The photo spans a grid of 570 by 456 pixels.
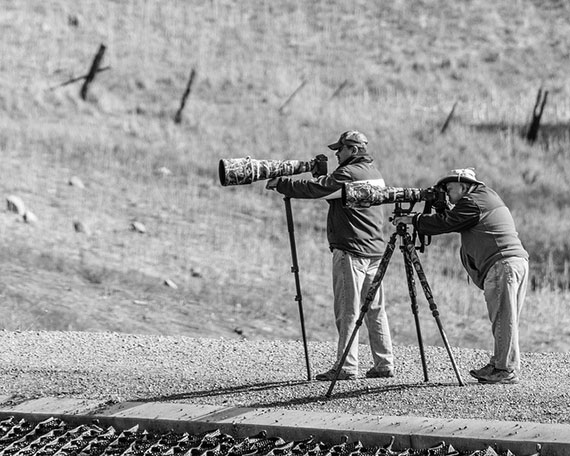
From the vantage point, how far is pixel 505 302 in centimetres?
833

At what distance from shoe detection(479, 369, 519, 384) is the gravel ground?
0.09m

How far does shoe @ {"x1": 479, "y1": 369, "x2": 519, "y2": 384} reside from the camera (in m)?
8.46

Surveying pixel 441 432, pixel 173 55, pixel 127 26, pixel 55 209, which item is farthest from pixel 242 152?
pixel 441 432

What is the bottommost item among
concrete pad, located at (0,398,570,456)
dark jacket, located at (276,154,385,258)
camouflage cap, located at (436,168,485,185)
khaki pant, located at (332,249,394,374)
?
concrete pad, located at (0,398,570,456)

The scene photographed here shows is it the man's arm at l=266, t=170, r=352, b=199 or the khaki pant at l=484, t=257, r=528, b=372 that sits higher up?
the man's arm at l=266, t=170, r=352, b=199

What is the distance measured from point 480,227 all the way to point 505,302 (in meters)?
0.56

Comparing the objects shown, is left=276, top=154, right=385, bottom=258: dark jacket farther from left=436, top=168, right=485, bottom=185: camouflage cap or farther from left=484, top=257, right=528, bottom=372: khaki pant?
left=484, top=257, right=528, bottom=372: khaki pant

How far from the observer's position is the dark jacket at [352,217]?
849 cm

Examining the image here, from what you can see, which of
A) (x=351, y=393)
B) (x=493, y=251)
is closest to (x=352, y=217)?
(x=493, y=251)

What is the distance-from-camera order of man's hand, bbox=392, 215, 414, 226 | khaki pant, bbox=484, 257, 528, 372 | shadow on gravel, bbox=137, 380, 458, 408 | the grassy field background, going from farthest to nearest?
the grassy field background
khaki pant, bbox=484, 257, 528, 372
man's hand, bbox=392, 215, 414, 226
shadow on gravel, bbox=137, 380, 458, 408

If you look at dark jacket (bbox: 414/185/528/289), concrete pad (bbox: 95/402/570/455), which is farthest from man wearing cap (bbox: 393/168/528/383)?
concrete pad (bbox: 95/402/570/455)

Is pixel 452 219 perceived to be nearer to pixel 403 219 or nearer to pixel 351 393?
pixel 403 219

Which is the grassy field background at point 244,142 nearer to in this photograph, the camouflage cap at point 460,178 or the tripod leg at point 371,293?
the tripod leg at point 371,293

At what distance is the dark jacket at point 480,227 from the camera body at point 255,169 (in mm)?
864
